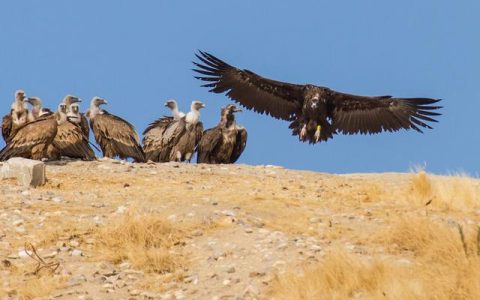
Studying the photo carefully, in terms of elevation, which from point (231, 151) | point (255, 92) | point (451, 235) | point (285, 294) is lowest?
point (285, 294)

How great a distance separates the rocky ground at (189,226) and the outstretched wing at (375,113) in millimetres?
4994

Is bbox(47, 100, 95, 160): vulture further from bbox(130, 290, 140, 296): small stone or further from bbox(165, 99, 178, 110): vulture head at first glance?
bbox(130, 290, 140, 296): small stone

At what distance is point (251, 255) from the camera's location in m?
10.6

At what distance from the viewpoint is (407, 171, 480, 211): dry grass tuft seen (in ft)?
45.9

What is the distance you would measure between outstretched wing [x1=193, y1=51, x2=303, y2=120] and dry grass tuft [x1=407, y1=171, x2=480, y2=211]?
269 inches

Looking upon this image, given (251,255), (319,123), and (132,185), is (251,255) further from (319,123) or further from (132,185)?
(319,123)

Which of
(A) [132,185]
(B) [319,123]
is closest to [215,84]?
(B) [319,123]

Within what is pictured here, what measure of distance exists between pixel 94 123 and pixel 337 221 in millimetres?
8500

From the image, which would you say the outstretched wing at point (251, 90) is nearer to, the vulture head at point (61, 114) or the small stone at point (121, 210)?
the vulture head at point (61, 114)

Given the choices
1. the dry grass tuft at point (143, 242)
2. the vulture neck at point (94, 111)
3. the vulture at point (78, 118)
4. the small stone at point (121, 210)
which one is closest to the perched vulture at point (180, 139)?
the vulture neck at point (94, 111)

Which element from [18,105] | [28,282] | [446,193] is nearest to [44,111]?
[18,105]

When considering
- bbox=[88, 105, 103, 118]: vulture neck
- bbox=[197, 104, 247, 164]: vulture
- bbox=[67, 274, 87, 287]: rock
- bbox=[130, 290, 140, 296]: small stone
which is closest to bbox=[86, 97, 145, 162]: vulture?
bbox=[88, 105, 103, 118]: vulture neck

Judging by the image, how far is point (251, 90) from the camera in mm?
22172

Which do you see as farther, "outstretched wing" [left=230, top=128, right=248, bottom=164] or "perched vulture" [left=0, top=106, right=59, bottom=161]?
"outstretched wing" [left=230, top=128, right=248, bottom=164]
